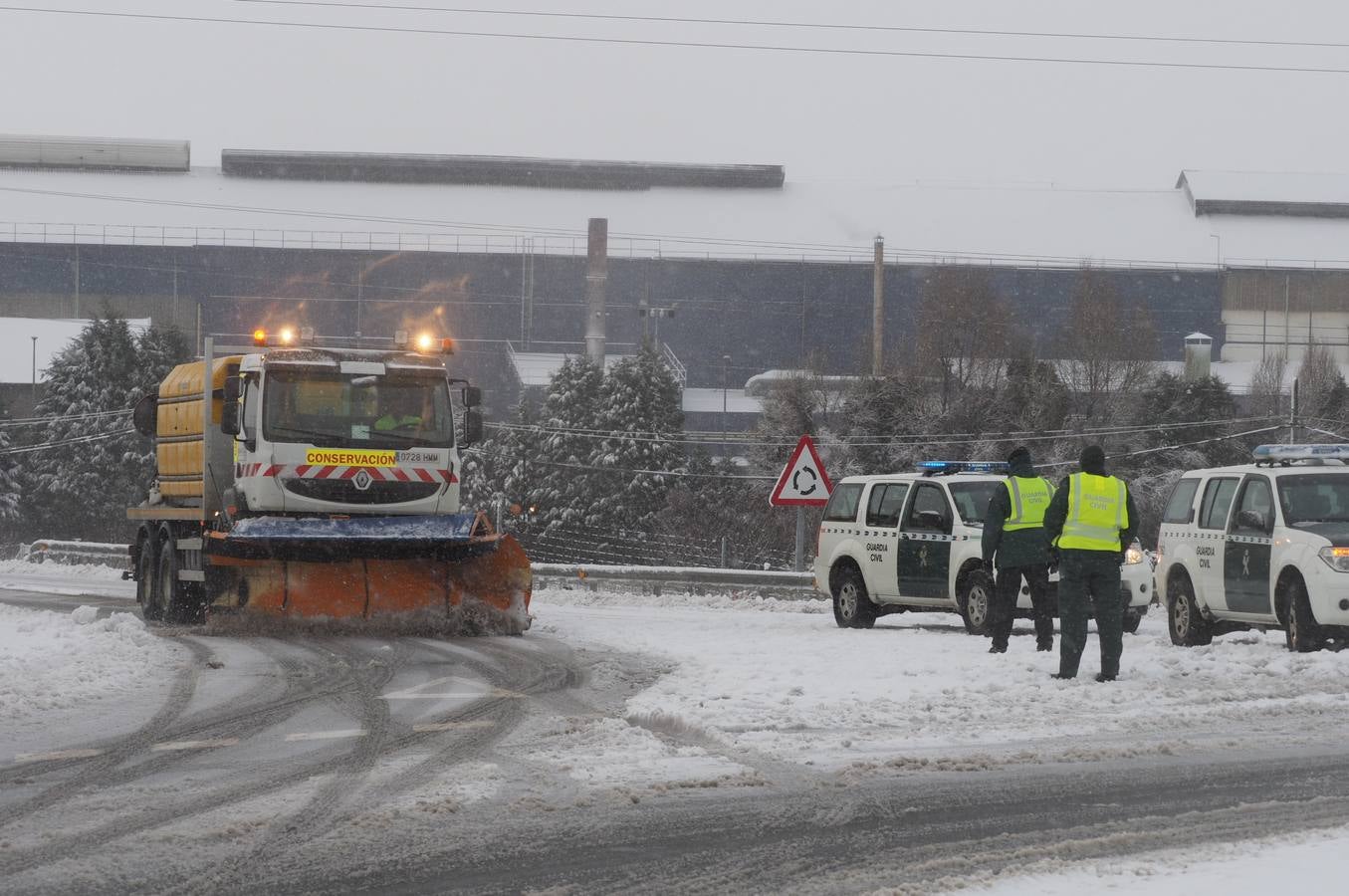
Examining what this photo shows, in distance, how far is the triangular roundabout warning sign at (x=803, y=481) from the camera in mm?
23250

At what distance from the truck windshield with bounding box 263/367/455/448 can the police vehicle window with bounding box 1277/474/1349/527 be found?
27.6 feet

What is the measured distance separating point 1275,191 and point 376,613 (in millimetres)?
75729

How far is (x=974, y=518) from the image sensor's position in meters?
18.2

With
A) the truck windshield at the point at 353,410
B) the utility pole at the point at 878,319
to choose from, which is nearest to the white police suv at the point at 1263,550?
the truck windshield at the point at 353,410

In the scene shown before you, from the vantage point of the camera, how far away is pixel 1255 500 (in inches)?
604

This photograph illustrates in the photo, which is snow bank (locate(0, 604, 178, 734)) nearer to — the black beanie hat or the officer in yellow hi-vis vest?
the officer in yellow hi-vis vest

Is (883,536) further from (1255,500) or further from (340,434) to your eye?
(340,434)

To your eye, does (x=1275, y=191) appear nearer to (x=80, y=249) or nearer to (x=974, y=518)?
(x=80, y=249)

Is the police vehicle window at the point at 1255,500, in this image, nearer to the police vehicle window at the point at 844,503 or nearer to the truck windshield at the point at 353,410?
the police vehicle window at the point at 844,503

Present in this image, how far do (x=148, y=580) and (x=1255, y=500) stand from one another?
12810 mm

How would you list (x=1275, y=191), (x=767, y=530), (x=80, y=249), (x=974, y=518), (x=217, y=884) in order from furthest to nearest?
(x=1275, y=191) → (x=80, y=249) → (x=767, y=530) → (x=974, y=518) → (x=217, y=884)

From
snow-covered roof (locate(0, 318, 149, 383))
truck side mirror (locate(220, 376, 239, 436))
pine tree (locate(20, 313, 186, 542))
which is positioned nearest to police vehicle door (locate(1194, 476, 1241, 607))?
truck side mirror (locate(220, 376, 239, 436))

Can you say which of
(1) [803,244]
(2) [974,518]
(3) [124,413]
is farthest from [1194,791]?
(1) [803,244]

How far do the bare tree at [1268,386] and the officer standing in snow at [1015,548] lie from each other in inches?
1986
